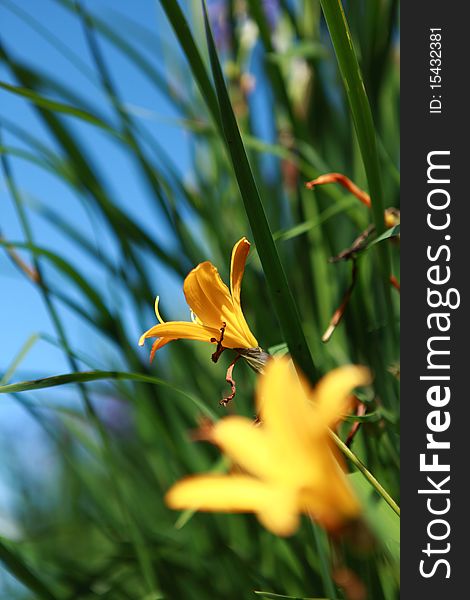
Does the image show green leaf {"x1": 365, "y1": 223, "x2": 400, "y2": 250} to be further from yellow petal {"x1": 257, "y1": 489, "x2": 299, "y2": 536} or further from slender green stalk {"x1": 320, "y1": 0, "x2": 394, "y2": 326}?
yellow petal {"x1": 257, "y1": 489, "x2": 299, "y2": 536}

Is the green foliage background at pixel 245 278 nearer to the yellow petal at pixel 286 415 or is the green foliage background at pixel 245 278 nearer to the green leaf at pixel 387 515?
the green leaf at pixel 387 515

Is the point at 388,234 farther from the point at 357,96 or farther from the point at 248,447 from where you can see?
the point at 248,447

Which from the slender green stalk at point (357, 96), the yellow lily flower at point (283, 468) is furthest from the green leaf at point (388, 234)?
the yellow lily flower at point (283, 468)

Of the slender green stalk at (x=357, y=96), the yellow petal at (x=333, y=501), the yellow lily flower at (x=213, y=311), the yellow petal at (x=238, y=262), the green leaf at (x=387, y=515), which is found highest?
the slender green stalk at (x=357, y=96)

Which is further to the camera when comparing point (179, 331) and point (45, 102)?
point (45, 102)

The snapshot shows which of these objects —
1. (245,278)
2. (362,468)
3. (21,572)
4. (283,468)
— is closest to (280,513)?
(283,468)

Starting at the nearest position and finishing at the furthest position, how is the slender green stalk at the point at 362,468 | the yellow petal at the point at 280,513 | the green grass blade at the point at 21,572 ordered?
the yellow petal at the point at 280,513 → the slender green stalk at the point at 362,468 → the green grass blade at the point at 21,572
